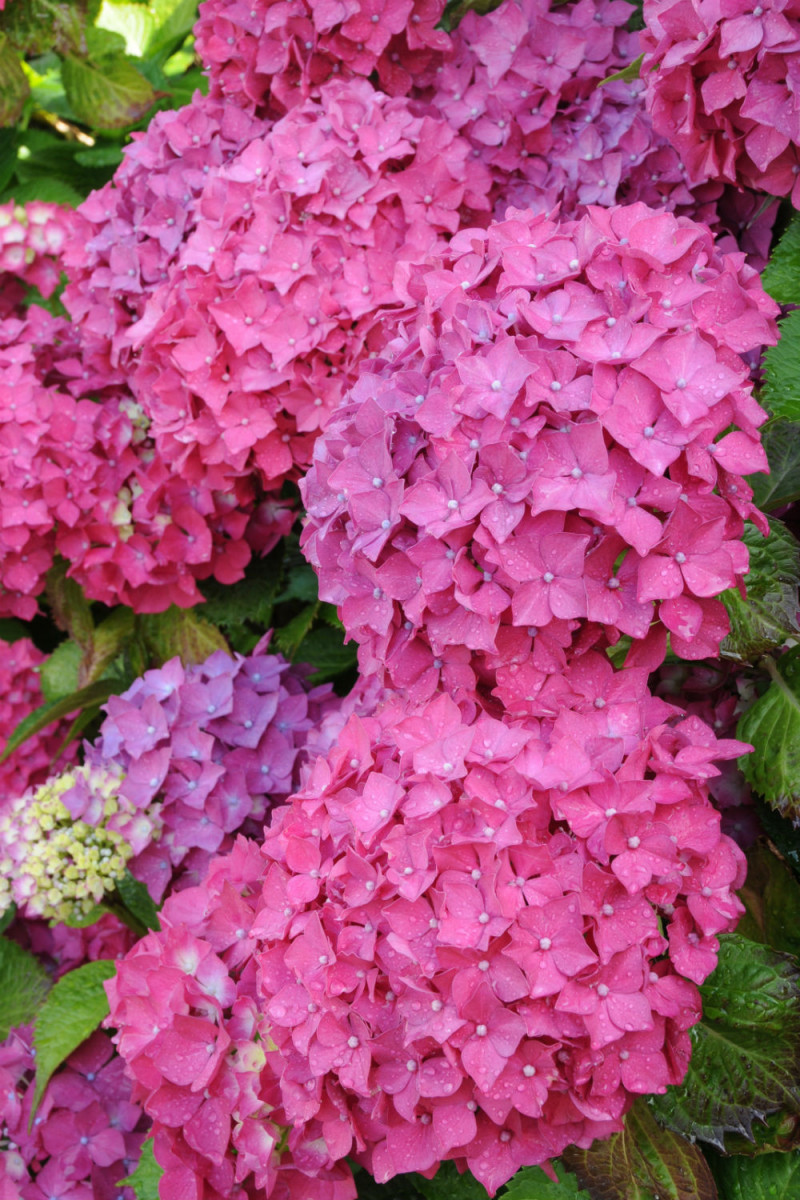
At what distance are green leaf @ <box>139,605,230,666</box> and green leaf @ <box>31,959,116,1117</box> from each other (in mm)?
478

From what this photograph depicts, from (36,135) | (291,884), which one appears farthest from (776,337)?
(36,135)

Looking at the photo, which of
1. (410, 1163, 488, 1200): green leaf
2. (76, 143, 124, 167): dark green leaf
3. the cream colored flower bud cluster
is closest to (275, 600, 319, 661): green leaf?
the cream colored flower bud cluster

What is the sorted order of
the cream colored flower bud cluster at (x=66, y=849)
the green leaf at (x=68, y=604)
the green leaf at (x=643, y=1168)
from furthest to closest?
the green leaf at (x=68, y=604) → the cream colored flower bud cluster at (x=66, y=849) → the green leaf at (x=643, y=1168)

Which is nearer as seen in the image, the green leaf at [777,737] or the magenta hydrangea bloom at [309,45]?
the green leaf at [777,737]

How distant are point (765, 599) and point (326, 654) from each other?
2.43 feet

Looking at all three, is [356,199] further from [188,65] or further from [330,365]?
[188,65]

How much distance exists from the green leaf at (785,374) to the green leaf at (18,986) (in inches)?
51.6

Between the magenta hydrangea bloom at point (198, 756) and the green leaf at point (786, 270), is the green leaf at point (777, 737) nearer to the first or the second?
the green leaf at point (786, 270)

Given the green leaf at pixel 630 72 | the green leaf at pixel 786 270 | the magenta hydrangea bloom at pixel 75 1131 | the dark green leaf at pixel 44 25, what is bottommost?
the magenta hydrangea bloom at pixel 75 1131

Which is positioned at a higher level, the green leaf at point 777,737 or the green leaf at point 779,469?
the green leaf at point 779,469

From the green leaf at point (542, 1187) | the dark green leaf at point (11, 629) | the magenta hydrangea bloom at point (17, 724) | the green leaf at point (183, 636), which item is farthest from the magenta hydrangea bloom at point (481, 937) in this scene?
the dark green leaf at point (11, 629)

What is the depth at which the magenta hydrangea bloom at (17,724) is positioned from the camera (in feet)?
5.79

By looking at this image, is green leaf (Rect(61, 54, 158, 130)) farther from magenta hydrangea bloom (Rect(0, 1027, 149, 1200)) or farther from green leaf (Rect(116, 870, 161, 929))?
magenta hydrangea bloom (Rect(0, 1027, 149, 1200))

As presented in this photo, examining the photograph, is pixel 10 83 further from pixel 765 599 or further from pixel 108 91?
pixel 765 599
